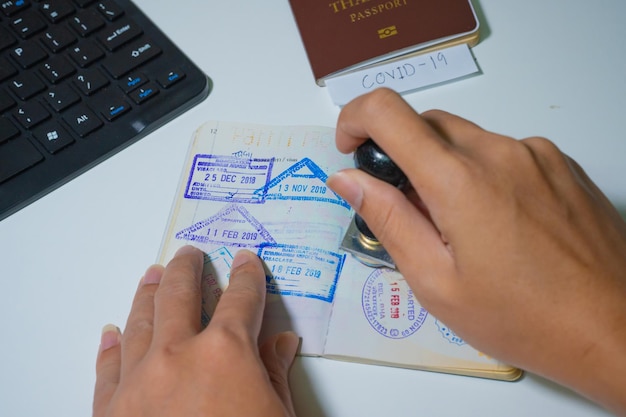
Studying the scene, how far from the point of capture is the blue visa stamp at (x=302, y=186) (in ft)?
1.96

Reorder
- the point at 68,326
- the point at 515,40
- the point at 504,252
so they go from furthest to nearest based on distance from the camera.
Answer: the point at 515,40 < the point at 68,326 < the point at 504,252

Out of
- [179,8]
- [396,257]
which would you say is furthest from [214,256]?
[179,8]

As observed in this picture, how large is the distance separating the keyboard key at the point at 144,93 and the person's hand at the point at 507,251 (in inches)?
11.8

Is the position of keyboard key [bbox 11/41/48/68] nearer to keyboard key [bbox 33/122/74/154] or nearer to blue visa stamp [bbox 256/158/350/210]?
keyboard key [bbox 33/122/74/154]

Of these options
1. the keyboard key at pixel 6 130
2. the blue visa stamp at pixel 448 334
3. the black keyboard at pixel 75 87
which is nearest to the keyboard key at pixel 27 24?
the black keyboard at pixel 75 87

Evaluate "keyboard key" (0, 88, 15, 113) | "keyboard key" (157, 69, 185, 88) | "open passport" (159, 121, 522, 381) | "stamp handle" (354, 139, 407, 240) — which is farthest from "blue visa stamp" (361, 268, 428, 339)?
"keyboard key" (0, 88, 15, 113)

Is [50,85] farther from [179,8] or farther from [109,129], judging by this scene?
[179,8]

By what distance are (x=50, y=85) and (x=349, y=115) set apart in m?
0.36

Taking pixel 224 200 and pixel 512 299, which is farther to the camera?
pixel 224 200

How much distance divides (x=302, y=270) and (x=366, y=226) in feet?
0.25

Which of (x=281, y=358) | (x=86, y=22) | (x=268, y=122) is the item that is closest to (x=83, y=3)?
(x=86, y=22)

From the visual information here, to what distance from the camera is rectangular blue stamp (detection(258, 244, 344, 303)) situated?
0.55 meters

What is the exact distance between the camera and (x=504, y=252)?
430 mm

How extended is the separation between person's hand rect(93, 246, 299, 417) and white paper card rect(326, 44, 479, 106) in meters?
0.23
